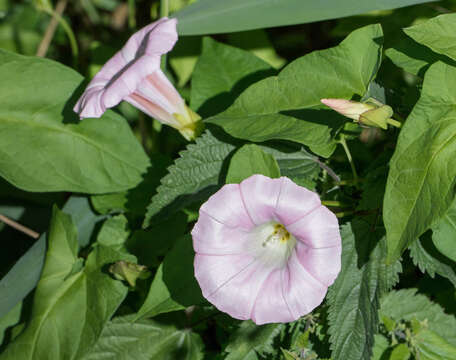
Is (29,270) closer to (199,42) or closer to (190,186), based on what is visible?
(190,186)

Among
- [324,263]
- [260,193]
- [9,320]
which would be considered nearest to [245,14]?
[260,193]

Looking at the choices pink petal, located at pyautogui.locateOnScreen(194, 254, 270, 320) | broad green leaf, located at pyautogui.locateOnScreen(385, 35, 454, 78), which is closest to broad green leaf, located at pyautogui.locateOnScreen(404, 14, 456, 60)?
broad green leaf, located at pyautogui.locateOnScreen(385, 35, 454, 78)

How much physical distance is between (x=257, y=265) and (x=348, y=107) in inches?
13.3

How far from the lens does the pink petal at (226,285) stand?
93 cm

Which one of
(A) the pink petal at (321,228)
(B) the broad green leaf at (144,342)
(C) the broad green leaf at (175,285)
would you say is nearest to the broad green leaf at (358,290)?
(A) the pink petal at (321,228)

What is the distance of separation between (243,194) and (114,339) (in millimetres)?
522

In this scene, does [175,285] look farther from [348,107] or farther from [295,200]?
[348,107]

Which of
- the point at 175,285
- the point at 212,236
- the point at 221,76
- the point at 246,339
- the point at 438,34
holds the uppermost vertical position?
the point at 438,34

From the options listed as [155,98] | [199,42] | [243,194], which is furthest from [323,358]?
[199,42]

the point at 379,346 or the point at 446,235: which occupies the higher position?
the point at 446,235

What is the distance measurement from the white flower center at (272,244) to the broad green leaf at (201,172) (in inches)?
4.4

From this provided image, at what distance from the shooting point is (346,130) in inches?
43.0

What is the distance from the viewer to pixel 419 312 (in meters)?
1.17

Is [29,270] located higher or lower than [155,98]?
lower
